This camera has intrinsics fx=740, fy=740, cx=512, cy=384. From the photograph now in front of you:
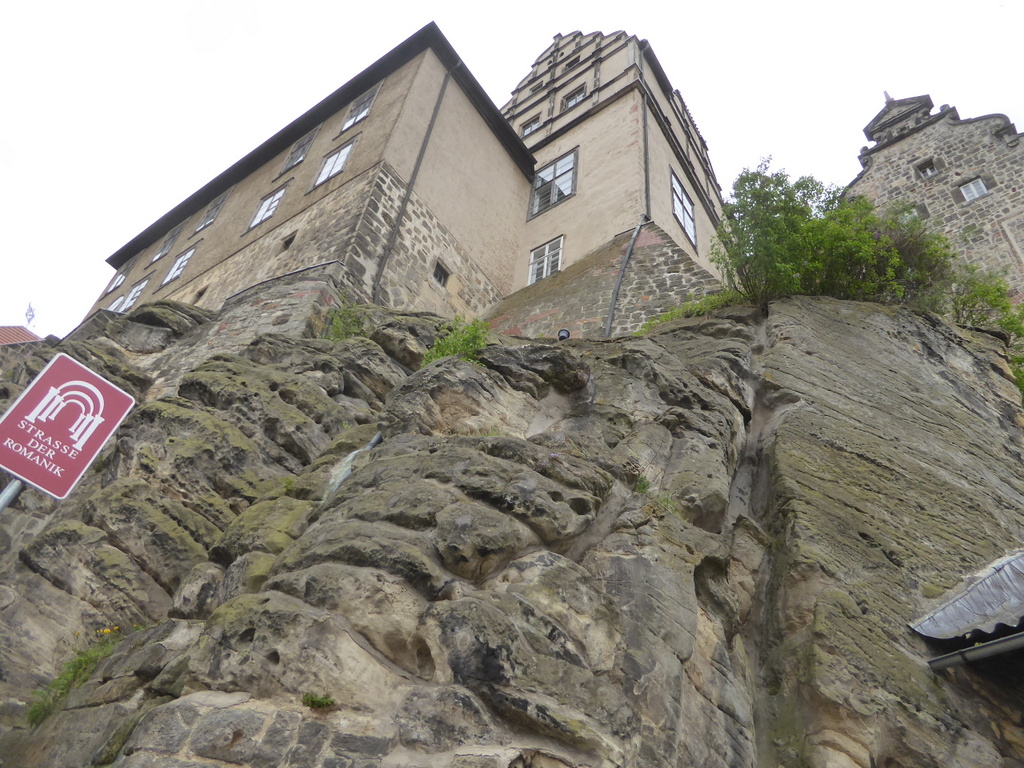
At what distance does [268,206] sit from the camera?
1680cm

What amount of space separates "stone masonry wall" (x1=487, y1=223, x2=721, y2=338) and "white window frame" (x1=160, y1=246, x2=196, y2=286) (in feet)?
28.3

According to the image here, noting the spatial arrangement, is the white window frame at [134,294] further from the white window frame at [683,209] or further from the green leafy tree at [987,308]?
the green leafy tree at [987,308]

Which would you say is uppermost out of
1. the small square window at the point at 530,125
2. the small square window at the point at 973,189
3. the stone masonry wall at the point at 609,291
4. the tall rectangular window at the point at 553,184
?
the small square window at the point at 530,125

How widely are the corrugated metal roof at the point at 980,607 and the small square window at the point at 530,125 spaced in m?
19.7

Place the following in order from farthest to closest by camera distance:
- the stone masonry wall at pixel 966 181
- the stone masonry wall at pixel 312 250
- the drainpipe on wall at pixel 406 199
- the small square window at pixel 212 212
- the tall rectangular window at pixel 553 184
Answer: the small square window at pixel 212 212 → the stone masonry wall at pixel 966 181 → the tall rectangular window at pixel 553 184 → the drainpipe on wall at pixel 406 199 → the stone masonry wall at pixel 312 250

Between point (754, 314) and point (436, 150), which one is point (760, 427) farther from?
point (436, 150)

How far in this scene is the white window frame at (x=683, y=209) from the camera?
1702cm

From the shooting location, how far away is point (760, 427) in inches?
266

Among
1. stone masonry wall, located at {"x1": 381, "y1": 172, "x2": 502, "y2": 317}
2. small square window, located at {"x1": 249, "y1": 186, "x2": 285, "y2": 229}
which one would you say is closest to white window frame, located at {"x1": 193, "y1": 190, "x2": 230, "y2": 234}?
small square window, located at {"x1": 249, "y1": 186, "x2": 285, "y2": 229}

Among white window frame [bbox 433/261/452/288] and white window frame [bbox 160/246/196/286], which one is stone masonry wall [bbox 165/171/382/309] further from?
white window frame [bbox 160/246/196/286]

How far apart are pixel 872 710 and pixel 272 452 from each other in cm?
503

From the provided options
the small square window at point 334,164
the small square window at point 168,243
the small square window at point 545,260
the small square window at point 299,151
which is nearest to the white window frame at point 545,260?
the small square window at point 545,260

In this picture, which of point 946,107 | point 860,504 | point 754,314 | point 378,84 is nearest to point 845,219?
point 754,314

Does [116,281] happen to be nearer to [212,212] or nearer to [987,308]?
[212,212]
